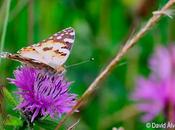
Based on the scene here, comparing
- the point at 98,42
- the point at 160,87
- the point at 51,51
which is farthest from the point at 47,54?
the point at 98,42

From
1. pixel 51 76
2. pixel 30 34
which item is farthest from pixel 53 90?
pixel 30 34

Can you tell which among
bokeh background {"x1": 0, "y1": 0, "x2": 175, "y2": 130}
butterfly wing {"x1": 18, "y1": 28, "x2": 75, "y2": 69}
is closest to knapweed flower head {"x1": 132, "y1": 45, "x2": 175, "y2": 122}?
butterfly wing {"x1": 18, "y1": 28, "x2": 75, "y2": 69}

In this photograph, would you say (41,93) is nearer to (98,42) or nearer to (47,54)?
(47,54)

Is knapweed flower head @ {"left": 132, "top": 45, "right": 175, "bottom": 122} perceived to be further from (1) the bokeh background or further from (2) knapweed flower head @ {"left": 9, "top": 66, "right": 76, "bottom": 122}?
(1) the bokeh background

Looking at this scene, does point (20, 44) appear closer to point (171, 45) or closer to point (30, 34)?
point (30, 34)

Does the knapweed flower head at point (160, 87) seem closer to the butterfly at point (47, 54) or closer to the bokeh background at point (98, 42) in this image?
the butterfly at point (47, 54)

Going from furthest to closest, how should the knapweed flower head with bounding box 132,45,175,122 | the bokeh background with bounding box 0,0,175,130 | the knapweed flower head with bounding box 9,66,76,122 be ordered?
the bokeh background with bounding box 0,0,175,130 → the knapweed flower head with bounding box 132,45,175,122 → the knapweed flower head with bounding box 9,66,76,122
